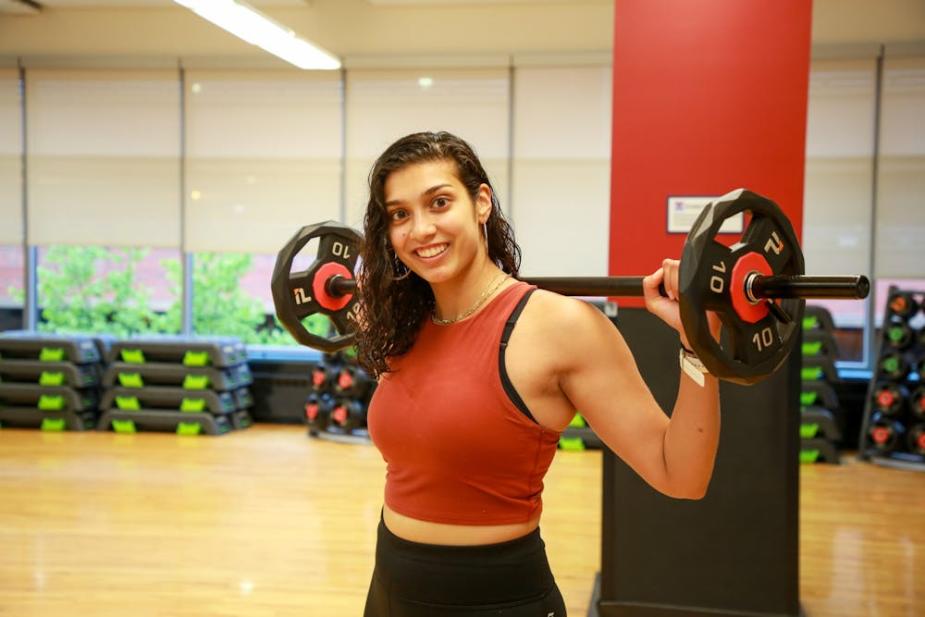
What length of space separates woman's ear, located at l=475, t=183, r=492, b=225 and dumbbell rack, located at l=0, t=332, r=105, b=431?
6.24 metres

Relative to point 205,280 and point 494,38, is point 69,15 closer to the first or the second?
point 205,280

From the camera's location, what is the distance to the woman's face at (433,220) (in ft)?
4.59

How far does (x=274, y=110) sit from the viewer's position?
23.1ft

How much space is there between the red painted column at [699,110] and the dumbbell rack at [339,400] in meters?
3.69

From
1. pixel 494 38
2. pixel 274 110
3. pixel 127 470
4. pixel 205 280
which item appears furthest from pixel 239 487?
pixel 494 38

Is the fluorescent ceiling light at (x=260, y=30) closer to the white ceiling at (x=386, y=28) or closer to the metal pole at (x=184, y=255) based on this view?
the white ceiling at (x=386, y=28)

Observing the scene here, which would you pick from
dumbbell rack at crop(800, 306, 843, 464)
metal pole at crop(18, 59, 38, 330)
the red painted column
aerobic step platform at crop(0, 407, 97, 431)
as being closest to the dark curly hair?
the red painted column

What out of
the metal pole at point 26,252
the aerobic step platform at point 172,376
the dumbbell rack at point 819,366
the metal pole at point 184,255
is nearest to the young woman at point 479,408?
the dumbbell rack at point 819,366

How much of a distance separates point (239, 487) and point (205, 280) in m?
2.65

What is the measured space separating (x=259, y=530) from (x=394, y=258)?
3.18m

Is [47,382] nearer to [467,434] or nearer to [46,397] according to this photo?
[46,397]

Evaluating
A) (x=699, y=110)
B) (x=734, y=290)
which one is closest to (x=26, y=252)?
(x=699, y=110)

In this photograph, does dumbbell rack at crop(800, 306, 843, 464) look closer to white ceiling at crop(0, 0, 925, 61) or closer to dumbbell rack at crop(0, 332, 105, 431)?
white ceiling at crop(0, 0, 925, 61)

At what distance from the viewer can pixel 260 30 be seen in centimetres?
541
